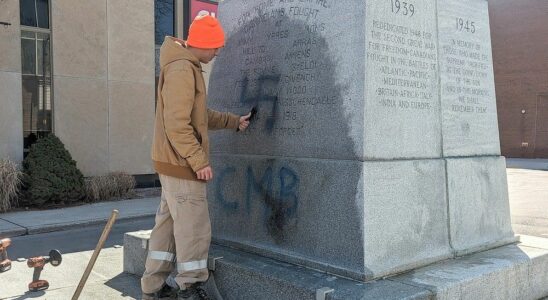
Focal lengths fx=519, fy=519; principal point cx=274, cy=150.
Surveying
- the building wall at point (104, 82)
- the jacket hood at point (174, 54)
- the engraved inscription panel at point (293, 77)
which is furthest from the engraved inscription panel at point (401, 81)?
the building wall at point (104, 82)

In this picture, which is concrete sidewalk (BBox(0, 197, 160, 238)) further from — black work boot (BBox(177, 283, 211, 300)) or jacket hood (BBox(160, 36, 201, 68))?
jacket hood (BBox(160, 36, 201, 68))

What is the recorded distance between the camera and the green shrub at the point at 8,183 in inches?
397

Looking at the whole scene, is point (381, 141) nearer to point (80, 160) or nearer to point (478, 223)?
point (478, 223)

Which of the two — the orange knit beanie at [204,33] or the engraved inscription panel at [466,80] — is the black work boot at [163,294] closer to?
the orange knit beanie at [204,33]

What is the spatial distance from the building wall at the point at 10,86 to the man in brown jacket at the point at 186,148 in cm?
881


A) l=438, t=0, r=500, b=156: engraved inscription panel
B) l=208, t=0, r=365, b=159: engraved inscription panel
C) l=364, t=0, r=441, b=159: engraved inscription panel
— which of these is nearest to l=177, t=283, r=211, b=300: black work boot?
l=208, t=0, r=365, b=159: engraved inscription panel

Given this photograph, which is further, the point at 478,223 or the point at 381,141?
the point at 478,223

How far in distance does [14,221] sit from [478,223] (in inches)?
311

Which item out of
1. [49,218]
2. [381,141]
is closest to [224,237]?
[381,141]

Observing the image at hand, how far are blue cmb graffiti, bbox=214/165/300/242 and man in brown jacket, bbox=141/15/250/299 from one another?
62cm

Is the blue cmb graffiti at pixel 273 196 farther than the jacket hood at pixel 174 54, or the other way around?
the blue cmb graffiti at pixel 273 196

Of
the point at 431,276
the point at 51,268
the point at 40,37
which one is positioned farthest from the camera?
the point at 40,37

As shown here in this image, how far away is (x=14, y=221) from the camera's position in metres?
9.16

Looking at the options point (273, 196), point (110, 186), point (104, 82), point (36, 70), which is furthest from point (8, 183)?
point (273, 196)
